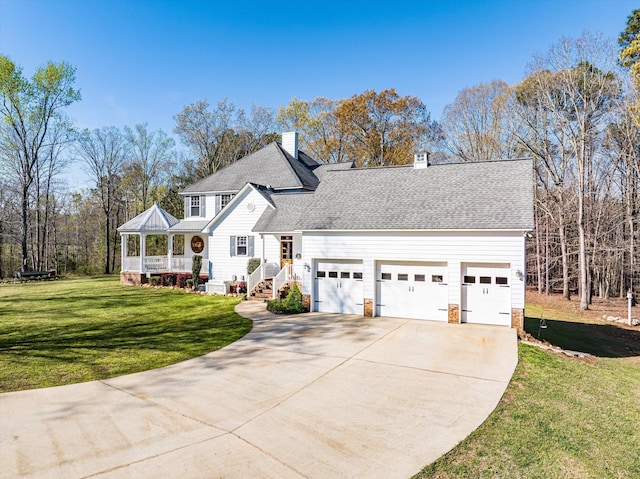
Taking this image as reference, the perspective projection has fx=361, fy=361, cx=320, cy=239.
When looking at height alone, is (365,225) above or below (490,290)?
Result: above

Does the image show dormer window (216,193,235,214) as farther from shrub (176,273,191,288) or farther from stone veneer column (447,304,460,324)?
stone veneer column (447,304,460,324)

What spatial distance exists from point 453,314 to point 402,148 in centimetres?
2541

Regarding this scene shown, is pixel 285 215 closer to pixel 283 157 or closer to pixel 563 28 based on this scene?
pixel 283 157

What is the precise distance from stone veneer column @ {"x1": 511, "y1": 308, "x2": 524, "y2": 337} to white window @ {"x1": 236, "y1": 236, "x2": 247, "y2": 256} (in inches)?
575

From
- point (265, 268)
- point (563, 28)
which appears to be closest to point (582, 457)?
point (265, 268)

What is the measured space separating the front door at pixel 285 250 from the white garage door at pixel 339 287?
15.1 ft

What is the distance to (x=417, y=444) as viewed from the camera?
5.49 meters

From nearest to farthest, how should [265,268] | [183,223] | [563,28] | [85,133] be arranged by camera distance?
[265,268], [563,28], [183,223], [85,133]

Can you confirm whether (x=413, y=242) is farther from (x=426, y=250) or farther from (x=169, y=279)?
(x=169, y=279)

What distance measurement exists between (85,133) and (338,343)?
113 ft

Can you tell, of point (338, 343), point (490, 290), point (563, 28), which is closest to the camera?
point (338, 343)

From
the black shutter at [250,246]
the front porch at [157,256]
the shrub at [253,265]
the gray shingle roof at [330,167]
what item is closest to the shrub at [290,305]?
the shrub at [253,265]

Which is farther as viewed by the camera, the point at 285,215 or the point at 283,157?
the point at 283,157

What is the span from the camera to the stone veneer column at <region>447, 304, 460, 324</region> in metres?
13.2
